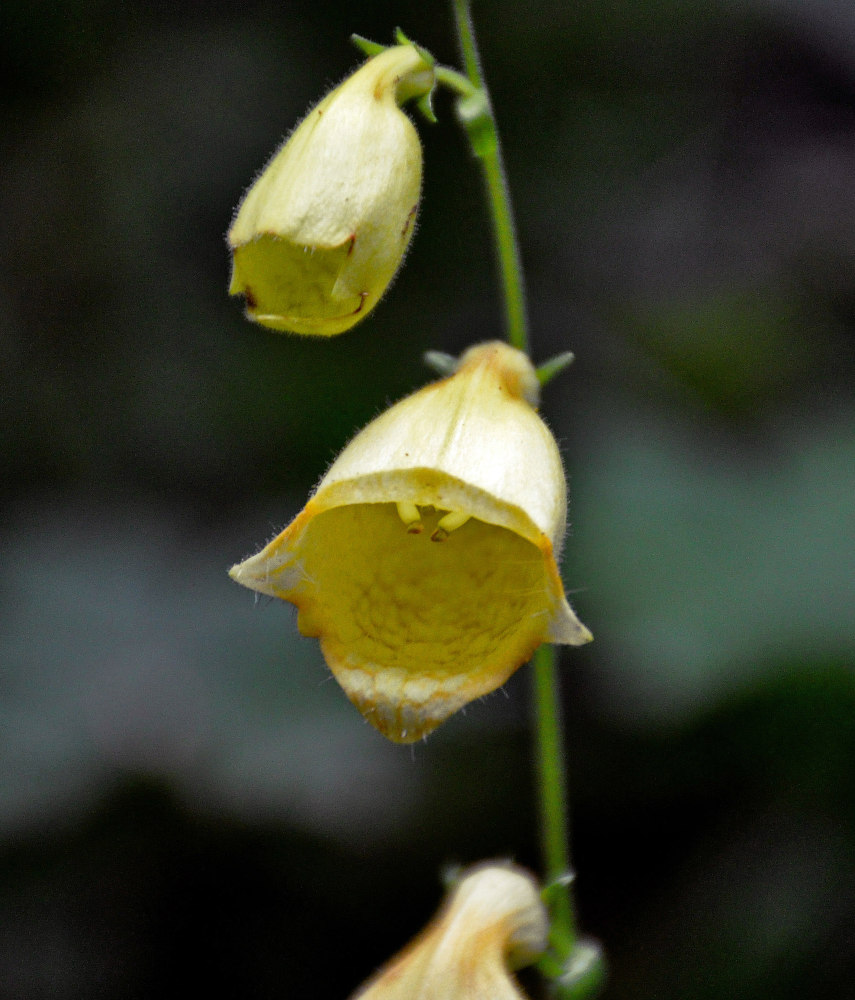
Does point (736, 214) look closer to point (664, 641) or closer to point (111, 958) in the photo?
point (664, 641)

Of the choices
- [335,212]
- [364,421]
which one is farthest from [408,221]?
[364,421]

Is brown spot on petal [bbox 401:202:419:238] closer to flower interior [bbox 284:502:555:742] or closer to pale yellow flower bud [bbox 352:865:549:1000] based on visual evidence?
flower interior [bbox 284:502:555:742]

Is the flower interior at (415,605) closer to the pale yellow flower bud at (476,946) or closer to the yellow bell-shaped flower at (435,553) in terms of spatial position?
the yellow bell-shaped flower at (435,553)

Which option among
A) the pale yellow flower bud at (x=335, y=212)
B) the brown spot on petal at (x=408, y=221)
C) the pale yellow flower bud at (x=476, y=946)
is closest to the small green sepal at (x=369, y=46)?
the pale yellow flower bud at (x=335, y=212)

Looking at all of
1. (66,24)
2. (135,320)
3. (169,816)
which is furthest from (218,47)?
(169,816)

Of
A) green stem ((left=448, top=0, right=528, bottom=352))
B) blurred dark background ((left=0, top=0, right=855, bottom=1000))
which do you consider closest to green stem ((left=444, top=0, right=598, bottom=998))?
green stem ((left=448, top=0, right=528, bottom=352))
